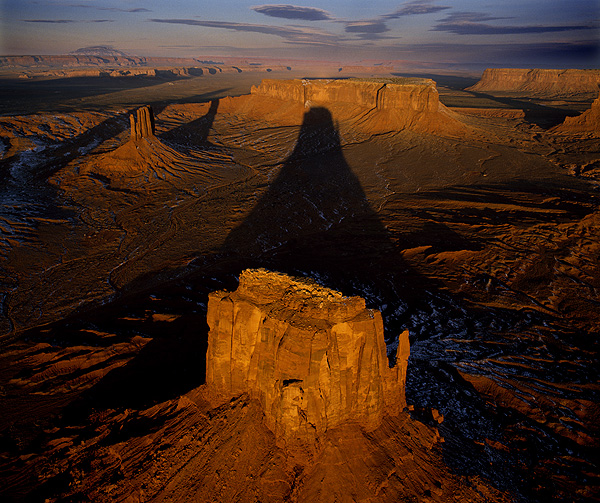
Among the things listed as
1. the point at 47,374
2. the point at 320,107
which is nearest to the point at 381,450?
the point at 47,374

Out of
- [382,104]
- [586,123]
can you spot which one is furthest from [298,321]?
[586,123]

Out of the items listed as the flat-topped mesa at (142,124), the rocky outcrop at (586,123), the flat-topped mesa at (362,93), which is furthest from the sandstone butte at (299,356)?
the rocky outcrop at (586,123)

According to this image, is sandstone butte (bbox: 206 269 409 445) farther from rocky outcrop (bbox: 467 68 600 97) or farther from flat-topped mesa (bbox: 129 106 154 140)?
rocky outcrop (bbox: 467 68 600 97)

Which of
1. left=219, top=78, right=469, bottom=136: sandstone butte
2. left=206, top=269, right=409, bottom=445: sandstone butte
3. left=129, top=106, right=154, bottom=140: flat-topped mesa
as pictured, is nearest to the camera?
left=206, top=269, right=409, bottom=445: sandstone butte

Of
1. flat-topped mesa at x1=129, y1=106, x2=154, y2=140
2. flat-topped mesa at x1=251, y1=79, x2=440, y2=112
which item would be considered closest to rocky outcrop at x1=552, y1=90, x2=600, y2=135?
flat-topped mesa at x1=251, y1=79, x2=440, y2=112

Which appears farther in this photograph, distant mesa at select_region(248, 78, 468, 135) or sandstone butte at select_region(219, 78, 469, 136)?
sandstone butte at select_region(219, 78, 469, 136)

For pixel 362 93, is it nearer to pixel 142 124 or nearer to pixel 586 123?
pixel 586 123

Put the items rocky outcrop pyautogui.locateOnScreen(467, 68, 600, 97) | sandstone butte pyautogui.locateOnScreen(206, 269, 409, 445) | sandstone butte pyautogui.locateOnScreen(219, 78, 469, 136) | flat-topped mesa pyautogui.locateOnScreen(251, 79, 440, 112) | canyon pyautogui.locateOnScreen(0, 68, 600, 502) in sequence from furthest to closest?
1. rocky outcrop pyautogui.locateOnScreen(467, 68, 600, 97)
2. flat-topped mesa pyautogui.locateOnScreen(251, 79, 440, 112)
3. sandstone butte pyautogui.locateOnScreen(219, 78, 469, 136)
4. canyon pyautogui.locateOnScreen(0, 68, 600, 502)
5. sandstone butte pyautogui.locateOnScreen(206, 269, 409, 445)
